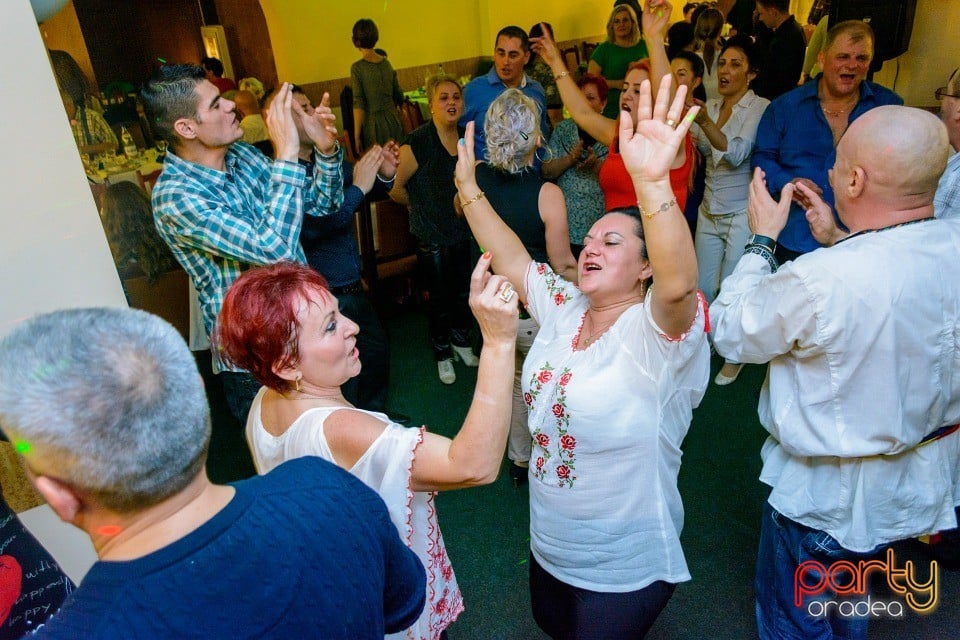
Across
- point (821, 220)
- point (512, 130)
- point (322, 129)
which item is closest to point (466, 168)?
point (512, 130)

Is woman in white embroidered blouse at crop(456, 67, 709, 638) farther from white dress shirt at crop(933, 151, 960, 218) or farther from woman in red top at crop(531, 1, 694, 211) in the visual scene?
white dress shirt at crop(933, 151, 960, 218)

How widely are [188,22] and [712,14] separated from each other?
5345 mm

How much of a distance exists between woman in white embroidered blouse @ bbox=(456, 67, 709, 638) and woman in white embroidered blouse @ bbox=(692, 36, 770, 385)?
1826 millimetres

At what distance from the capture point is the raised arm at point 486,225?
1.83 m

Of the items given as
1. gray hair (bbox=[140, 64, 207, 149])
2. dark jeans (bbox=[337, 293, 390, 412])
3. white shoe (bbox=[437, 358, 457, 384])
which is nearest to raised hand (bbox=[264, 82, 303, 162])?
gray hair (bbox=[140, 64, 207, 149])

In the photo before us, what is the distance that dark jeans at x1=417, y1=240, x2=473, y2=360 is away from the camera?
3510mm

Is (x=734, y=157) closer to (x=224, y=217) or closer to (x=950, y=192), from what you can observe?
(x=950, y=192)

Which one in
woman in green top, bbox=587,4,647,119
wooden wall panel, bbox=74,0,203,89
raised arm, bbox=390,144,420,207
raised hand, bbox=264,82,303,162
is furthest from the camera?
wooden wall panel, bbox=74,0,203,89

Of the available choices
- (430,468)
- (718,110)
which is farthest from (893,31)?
(430,468)

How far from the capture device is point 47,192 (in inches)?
60.0

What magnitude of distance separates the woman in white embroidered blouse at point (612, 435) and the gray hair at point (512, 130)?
0.78 meters

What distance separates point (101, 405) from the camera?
0.70 meters

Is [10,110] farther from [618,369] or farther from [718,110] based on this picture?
[718,110]

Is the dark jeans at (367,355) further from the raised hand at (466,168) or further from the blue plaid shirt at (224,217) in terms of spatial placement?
the raised hand at (466,168)
